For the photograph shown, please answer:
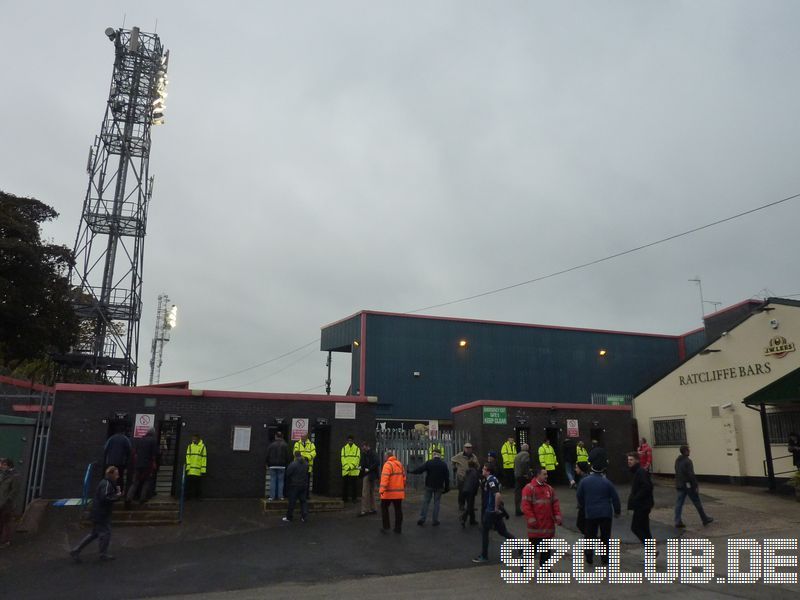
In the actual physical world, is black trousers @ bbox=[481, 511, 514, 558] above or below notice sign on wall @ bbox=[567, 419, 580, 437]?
below

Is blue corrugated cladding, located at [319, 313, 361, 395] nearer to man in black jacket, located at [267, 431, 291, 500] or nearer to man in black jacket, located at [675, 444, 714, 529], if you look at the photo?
man in black jacket, located at [267, 431, 291, 500]

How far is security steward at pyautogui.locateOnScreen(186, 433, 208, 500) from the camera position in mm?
15781

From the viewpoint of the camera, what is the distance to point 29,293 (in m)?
27.6

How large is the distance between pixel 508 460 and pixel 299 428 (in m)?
6.60

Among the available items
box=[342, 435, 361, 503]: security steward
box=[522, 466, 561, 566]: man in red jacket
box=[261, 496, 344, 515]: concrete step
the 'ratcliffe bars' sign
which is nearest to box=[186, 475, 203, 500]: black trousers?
box=[261, 496, 344, 515]: concrete step

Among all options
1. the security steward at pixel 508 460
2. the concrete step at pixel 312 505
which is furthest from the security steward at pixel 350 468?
the security steward at pixel 508 460

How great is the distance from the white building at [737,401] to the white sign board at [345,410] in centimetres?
1169

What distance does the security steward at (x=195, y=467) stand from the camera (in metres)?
15.8

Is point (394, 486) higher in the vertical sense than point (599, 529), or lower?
higher

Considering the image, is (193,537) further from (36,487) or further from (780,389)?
(780,389)

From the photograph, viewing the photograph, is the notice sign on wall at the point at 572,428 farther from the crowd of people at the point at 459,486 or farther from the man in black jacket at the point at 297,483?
the man in black jacket at the point at 297,483

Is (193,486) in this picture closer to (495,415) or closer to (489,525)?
(489,525)

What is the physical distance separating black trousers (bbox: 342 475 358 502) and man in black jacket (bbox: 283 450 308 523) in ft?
8.95

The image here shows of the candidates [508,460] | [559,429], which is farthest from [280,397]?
[559,429]
